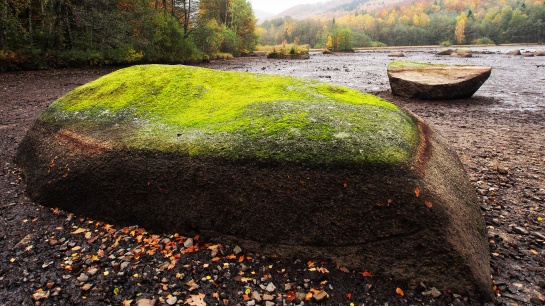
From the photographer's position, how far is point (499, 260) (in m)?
3.82

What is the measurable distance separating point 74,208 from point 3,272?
1.27m

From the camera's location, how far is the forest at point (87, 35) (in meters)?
21.9

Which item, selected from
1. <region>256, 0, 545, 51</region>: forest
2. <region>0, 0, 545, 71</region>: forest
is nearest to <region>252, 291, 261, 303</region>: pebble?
<region>0, 0, 545, 71</region>: forest

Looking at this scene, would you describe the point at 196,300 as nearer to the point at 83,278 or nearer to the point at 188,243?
the point at 188,243

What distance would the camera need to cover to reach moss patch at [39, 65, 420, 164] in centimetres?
409

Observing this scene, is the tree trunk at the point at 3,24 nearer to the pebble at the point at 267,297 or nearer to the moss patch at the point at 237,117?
the moss patch at the point at 237,117

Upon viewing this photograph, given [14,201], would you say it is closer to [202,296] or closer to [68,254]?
[68,254]

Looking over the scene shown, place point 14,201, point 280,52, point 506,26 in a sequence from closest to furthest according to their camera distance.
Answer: point 14,201 → point 280,52 → point 506,26

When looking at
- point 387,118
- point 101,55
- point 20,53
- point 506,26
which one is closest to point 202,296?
point 387,118

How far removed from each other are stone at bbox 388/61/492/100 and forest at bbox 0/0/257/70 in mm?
23083

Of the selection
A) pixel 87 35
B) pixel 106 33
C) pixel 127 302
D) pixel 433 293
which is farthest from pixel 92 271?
pixel 87 35

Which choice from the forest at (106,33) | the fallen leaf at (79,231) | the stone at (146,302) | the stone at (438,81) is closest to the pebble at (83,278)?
the stone at (146,302)

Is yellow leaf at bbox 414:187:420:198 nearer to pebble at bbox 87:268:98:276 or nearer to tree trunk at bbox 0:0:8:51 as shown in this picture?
pebble at bbox 87:268:98:276

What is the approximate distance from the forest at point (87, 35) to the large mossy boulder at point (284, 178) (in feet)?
72.0
